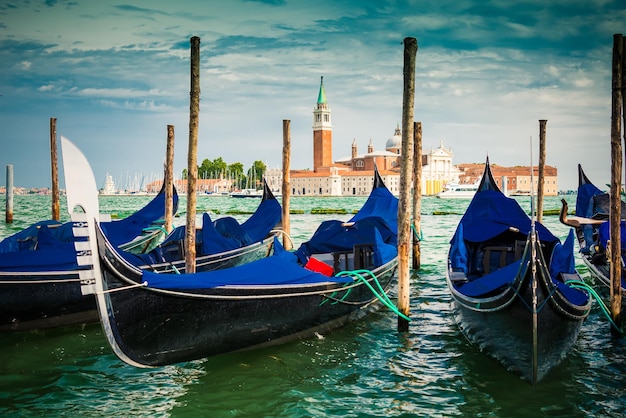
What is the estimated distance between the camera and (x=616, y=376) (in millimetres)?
4277

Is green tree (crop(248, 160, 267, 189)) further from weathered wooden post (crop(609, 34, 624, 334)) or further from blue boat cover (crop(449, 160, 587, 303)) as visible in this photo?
weathered wooden post (crop(609, 34, 624, 334))

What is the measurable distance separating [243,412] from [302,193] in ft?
223

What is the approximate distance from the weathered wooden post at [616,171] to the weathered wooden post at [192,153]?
3372 mm

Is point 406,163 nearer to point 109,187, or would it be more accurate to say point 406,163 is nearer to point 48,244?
point 48,244

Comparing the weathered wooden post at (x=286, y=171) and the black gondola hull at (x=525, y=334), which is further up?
the weathered wooden post at (x=286, y=171)

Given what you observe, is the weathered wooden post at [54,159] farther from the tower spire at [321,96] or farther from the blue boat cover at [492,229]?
the tower spire at [321,96]

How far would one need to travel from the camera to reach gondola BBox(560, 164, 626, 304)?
20.2 feet

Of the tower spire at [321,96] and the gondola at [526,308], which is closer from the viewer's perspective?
the gondola at [526,308]

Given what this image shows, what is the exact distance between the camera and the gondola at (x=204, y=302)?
3.46m

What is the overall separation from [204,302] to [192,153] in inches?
74.8

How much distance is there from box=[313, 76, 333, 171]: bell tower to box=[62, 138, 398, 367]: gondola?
2546 inches

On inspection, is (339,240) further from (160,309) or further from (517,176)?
(517,176)

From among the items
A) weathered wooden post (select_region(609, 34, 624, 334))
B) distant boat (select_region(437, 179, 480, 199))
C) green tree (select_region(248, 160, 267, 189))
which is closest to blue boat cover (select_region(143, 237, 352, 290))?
weathered wooden post (select_region(609, 34, 624, 334))

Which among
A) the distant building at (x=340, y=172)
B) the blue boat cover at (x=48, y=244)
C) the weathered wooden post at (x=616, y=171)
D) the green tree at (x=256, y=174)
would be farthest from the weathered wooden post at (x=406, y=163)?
the green tree at (x=256, y=174)
